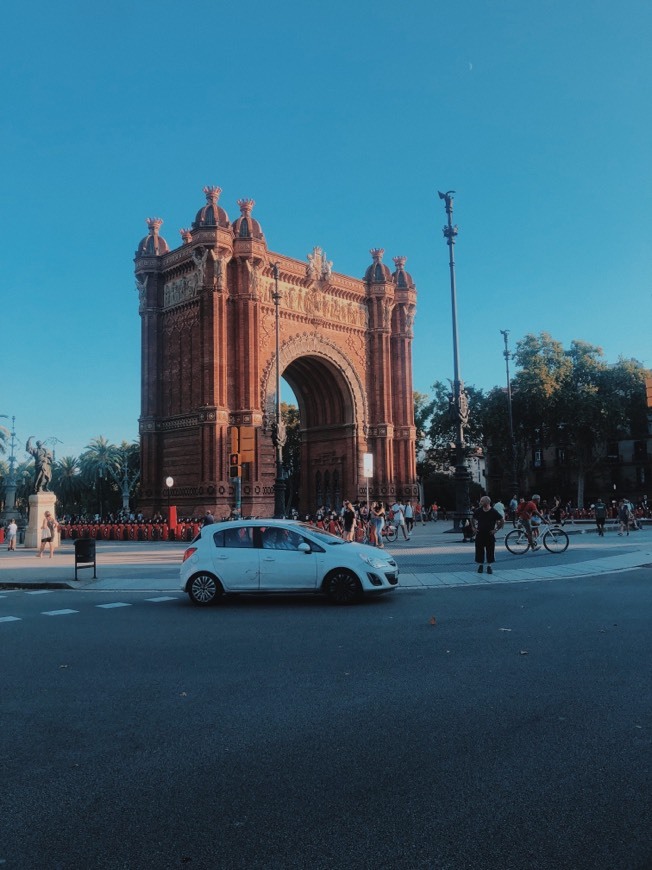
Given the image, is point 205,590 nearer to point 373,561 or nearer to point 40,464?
point 373,561

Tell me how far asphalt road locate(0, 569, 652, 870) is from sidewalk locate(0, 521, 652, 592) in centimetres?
580

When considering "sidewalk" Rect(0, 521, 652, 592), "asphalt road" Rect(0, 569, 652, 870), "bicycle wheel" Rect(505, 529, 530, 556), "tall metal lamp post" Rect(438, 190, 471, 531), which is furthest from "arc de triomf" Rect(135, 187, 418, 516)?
"asphalt road" Rect(0, 569, 652, 870)

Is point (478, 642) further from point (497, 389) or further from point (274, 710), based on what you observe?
point (497, 389)

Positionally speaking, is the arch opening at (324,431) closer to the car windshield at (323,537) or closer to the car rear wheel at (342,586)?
the car windshield at (323,537)

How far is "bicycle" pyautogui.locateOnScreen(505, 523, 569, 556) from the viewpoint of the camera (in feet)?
66.3

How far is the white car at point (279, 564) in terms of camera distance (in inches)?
454

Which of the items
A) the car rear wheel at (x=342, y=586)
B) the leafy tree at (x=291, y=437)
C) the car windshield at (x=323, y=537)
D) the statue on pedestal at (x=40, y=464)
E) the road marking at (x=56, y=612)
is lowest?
the road marking at (x=56, y=612)

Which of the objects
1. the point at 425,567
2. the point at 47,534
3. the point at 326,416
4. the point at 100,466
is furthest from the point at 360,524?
the point at 100,466

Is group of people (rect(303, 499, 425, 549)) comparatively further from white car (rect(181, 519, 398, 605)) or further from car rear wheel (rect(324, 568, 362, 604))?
car rear wheel (rect(324, 568, 362, 604))

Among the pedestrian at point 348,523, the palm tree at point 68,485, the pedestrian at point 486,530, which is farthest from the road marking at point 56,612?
the palm tree at point 68,485

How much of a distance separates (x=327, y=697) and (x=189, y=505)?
122 feet

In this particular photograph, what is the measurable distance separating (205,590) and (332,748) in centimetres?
761

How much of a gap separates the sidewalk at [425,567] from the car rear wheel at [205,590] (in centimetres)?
264

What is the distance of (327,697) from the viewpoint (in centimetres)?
577
